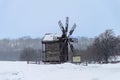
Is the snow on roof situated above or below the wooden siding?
above

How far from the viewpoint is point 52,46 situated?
7106 cm

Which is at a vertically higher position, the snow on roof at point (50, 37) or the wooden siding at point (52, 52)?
the snow on roof at point (50, 37)

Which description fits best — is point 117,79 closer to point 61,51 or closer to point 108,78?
point 108,78

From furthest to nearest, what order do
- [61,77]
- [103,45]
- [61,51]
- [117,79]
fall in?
1. [103,45]
2. [61,51]
3. [61,77]
4. [117,79]

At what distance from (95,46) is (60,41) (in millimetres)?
41847

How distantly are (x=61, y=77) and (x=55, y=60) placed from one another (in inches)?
1867

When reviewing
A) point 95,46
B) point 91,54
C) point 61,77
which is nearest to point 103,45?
point 95,46

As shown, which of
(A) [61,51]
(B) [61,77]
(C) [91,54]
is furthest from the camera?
(C) [91,54]

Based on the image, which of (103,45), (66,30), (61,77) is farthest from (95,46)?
(61,77)

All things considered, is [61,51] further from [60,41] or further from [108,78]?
[108,78]

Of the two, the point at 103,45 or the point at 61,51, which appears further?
the point at 103,45

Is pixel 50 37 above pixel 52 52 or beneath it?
above

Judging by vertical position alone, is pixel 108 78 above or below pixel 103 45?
below

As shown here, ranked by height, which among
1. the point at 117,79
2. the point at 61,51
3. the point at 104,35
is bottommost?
the point at 117,79
